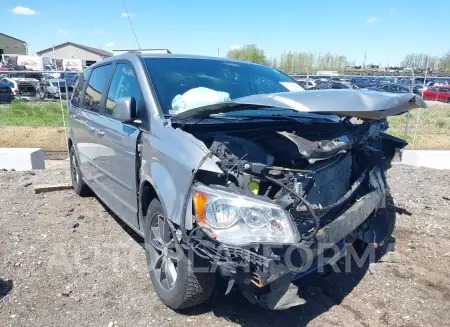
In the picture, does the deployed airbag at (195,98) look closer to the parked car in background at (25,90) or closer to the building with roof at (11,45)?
the parked car in background at (25,90)

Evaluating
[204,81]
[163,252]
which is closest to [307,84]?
[204,81]

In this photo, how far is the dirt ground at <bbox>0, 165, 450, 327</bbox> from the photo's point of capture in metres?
2.87

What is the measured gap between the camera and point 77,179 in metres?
5.59

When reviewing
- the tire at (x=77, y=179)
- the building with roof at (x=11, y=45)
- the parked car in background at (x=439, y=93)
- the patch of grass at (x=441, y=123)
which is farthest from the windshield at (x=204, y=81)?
the building with roof at (x=11, y=45)

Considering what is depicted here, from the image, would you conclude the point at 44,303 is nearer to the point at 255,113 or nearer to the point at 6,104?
the point at 255,113

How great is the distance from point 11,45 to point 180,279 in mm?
74860

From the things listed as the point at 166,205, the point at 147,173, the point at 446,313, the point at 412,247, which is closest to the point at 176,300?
the point at 166,205

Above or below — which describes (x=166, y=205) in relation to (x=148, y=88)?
below

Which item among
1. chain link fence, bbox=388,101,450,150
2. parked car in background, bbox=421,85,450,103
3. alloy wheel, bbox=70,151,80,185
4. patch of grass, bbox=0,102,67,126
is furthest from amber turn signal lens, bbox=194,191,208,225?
parked car in background, bbox=421,85,450,103

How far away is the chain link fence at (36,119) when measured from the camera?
10775 mm

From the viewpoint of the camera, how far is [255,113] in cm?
325

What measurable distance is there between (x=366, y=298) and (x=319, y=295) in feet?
1.24

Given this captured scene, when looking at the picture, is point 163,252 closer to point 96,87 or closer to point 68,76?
point 96,87

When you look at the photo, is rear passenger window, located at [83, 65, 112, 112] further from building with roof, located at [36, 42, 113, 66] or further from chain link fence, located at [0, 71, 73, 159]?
building with roof, located at [36, 42, 113, 66]
